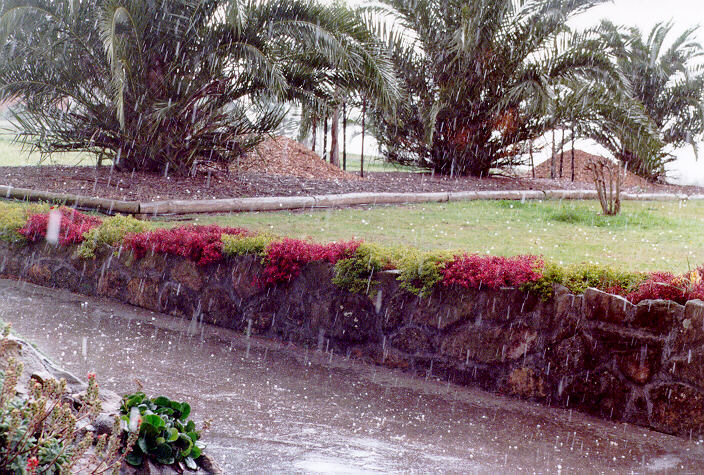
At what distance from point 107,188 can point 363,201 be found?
418 centimetres

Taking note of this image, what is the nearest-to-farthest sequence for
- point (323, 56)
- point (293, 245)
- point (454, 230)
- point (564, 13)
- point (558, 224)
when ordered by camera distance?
point (293, 245)
point (454, 230)
point (558, 224)
point (323, 56)
point (564, 13)

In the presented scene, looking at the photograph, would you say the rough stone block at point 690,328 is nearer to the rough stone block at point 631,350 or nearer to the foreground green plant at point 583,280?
the rough stone block at point 631,350

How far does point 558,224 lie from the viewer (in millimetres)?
10344

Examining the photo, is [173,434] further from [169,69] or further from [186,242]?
[169,69]

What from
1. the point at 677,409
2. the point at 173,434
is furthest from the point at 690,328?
the point at 173,434

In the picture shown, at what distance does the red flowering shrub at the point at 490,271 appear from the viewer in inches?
187

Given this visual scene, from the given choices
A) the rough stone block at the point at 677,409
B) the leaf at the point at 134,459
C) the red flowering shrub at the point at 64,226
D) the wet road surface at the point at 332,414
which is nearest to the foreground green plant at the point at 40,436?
the leaf at the point at 134,459

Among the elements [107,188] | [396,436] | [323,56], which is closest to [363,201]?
[323,56]

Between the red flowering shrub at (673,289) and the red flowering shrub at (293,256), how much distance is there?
2.12 m

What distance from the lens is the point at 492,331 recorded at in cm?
484

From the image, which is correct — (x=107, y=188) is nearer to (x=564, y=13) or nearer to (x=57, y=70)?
(x=57, y=70)

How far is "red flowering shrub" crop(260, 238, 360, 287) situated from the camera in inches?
224

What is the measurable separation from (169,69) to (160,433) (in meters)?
10.6

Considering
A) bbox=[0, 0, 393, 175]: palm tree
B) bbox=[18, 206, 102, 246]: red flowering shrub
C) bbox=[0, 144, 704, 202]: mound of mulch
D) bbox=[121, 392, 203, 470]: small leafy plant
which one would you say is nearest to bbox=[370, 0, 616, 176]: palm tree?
bbox=[0, 144, 704, 202]: mound of mulch
